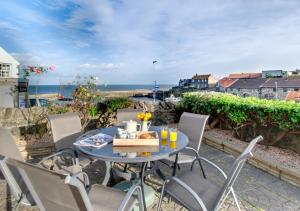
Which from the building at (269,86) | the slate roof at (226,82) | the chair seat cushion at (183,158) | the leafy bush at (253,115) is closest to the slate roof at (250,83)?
the building at (269,86)

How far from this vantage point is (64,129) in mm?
2986

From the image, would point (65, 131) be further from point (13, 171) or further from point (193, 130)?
point (193, 130)

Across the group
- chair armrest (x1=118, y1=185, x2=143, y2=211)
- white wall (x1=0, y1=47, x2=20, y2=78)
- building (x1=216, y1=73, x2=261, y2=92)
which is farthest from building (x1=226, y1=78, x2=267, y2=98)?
chair armrest (x1=118, y1=185, x2=143, y2=211)

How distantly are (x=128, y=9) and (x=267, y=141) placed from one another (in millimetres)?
6189

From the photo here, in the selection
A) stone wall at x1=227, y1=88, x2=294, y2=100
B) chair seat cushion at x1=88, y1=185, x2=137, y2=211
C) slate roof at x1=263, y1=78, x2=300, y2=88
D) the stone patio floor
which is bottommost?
the stone patio floor

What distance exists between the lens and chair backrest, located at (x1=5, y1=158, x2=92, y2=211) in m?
1.19

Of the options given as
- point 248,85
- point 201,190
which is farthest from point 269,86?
point 201,190

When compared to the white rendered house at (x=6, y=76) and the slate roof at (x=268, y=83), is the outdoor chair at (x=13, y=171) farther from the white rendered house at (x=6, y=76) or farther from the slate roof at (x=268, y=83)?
the slate roof at (x=268, y=83)

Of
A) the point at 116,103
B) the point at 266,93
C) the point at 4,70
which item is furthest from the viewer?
the point at 266,93

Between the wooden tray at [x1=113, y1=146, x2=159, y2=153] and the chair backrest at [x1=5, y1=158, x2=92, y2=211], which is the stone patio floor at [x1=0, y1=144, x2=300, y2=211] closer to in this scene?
the wooden tray at [x1=113, y1=146, x2=159, y2=153]

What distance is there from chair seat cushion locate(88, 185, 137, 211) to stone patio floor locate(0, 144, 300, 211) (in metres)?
0.74

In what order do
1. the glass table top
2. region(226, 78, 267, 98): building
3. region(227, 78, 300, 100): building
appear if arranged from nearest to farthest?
the glass table top → region(227, 78, 300, 100): building → region(226, 78, 267, 98): building

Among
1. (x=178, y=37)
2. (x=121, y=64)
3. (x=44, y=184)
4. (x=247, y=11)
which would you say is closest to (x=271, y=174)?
(x=44, y=184)

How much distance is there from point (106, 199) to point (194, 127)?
5.82 feet
